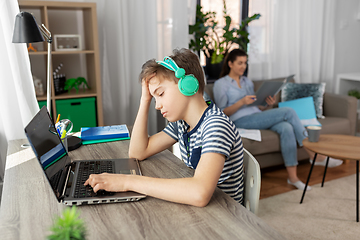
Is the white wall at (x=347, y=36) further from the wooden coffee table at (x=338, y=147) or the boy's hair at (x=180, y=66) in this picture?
the boy's hair at (x=180, y=66)

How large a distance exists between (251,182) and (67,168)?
0.68 metres

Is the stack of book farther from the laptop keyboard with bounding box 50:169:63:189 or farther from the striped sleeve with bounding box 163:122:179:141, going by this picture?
the laptop keyboard with bounding box 50:169:63:189

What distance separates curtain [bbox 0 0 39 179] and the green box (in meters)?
0.44

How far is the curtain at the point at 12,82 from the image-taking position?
6.78 ft

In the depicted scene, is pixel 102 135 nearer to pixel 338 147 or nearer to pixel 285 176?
pixel 338 147

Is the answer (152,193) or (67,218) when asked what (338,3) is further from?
(67,218)

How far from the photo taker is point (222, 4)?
365cm

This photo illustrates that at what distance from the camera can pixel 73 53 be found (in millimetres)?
2672

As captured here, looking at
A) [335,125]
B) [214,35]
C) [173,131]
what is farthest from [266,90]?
[173,131]

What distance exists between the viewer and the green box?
261 centimetres

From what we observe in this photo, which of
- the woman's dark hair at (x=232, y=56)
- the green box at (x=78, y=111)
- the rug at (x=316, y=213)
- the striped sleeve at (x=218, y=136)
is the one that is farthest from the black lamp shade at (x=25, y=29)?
the woman's dark hair at (x=232, y=56)

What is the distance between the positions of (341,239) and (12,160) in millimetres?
1845

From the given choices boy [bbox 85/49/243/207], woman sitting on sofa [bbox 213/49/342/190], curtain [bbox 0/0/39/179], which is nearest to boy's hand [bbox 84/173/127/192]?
boy [bbox 85/49/243/207]

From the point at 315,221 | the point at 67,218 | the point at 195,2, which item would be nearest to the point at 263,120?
the point at 315,221
